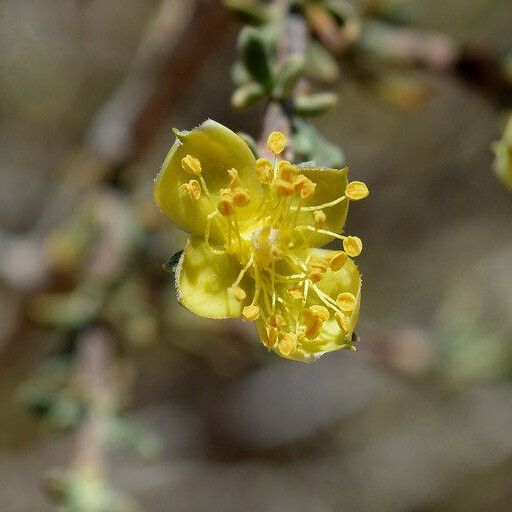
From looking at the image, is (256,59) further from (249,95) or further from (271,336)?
(271,336)

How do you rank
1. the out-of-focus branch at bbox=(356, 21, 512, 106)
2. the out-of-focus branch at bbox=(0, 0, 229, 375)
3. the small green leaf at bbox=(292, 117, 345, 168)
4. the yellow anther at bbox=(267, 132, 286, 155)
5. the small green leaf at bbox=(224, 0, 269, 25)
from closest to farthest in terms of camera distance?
1. the yellow anther at bbox=(267, 132, 286, 155)
2. the small green leaf at bbox=(292, 117, 345, 168)
3. the small green leaf at bbox=(224, 0, 269, 25)
4. the out-of-focus branch at bbox=(356, 21, 512, 106)
5. the out-of-focus branch at bbox=(0, 0, 229, 375)

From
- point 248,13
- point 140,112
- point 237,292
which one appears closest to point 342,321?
point 237,292

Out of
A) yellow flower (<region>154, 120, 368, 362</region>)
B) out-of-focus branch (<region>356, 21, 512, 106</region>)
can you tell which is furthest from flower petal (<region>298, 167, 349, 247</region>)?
out-of-focus branch (<region>356, 21, 512, 106</region>)

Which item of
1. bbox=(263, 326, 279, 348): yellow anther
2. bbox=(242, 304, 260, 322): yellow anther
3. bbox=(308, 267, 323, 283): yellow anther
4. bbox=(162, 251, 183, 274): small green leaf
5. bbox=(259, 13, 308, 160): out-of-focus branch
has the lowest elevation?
bbox=(242, 304, 260, 322): yellow anther

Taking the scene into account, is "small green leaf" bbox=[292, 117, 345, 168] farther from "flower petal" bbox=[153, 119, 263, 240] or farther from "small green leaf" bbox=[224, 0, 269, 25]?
"small green leaf" bbox=[224, 0, 269, 25]

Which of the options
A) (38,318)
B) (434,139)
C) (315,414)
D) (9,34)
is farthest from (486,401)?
(9,34)
